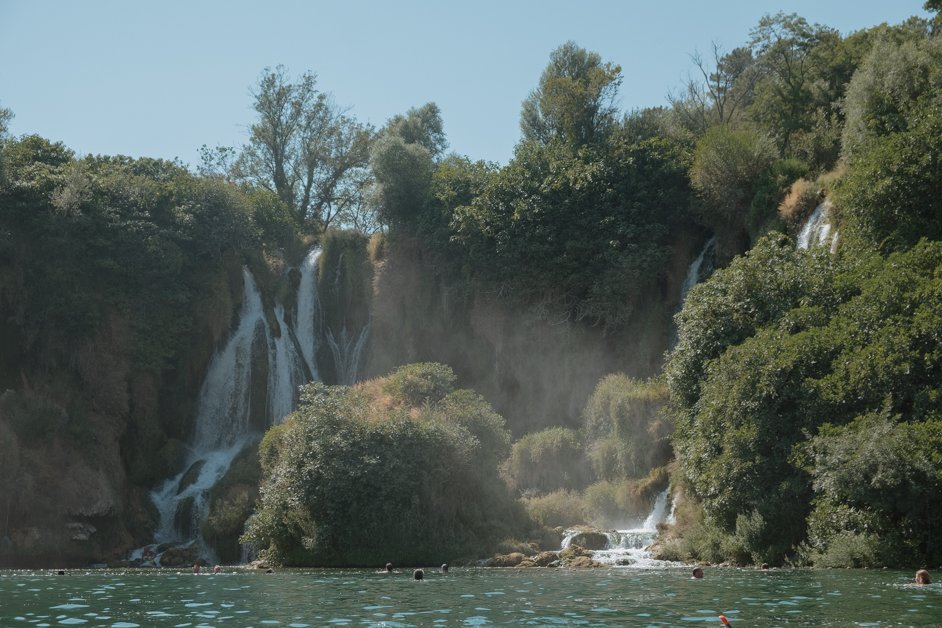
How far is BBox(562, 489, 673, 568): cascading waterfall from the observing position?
34.6 metres

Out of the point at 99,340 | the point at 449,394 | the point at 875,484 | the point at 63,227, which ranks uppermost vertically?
the point at 63,227

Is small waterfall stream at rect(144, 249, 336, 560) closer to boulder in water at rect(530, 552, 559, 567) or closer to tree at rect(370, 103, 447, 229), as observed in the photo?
tree at rect(370, 103, 447, 229)

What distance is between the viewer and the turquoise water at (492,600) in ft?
63.7

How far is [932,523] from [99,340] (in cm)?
3771

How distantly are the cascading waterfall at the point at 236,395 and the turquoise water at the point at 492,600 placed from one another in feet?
50.7

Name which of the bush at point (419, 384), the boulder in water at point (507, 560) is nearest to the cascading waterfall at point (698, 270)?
the bush at point (419, 384)

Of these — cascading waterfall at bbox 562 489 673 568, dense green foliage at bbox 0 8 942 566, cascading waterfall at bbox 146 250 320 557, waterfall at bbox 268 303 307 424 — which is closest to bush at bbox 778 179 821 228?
dense green foliage at bbox 0 8 942 566

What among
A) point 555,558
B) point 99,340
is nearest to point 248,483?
point 99,340

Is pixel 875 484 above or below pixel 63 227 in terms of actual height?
below

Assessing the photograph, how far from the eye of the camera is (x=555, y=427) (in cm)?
4884

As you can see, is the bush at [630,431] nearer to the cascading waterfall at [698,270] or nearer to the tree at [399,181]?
the cascading waterfall at [698,270]

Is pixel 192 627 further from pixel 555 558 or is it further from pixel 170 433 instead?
pixel 170 433

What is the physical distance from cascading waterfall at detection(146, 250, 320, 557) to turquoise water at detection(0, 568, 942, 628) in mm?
15451

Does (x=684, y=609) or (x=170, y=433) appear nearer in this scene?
(x=684, y=609)
